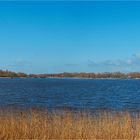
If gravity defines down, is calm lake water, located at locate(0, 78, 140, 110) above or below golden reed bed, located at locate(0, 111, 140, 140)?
below

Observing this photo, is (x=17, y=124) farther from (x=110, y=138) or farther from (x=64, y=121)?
(x=110, y=138)

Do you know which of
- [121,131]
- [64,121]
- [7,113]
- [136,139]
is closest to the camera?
[136,139]

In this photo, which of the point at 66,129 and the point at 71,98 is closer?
the point at 66,129

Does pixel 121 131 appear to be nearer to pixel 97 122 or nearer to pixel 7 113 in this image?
pixel 97 122

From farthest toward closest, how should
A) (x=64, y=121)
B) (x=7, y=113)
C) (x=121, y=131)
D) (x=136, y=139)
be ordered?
(x=7, y=113)
(x=64, y=121)
(x=121, y=131)
(x=136, y=139)

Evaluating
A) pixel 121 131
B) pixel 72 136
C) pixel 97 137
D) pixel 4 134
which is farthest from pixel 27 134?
pixel 121 131

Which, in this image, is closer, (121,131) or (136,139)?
(136,139)

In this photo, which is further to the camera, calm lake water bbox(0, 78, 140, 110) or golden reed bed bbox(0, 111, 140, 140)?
calm lake water bbox(0, 78, 140, 110)

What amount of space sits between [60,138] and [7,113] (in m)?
4.80

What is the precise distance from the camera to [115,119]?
583 inches

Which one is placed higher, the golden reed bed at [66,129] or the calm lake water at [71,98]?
the golden reed bed at [66,129]

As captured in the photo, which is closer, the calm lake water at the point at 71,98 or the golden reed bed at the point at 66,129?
the golden reed bed at the point at 66,129

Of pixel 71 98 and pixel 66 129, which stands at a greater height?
pixel 66 129

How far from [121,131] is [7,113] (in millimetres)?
5873
